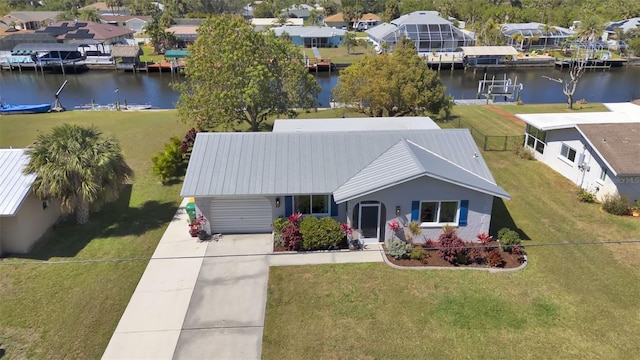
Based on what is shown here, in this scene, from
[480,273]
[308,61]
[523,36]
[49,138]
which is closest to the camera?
[480,273]

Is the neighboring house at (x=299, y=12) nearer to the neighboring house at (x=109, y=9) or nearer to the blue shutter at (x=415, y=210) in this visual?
the neighboring house at (x=109, y=9)

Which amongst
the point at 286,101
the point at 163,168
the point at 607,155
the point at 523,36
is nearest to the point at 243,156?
the point at 163,168

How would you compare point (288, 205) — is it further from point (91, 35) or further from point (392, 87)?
point (91, 35)

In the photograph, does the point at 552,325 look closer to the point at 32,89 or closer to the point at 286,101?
the point at 286,101

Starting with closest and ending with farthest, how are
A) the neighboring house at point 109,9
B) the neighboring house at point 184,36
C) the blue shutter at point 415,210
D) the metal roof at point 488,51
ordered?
the blue shutter at point 415,210
the metal roof at point 488,51
the neighboring house at point 184,36
the neighboring house at point 109,9

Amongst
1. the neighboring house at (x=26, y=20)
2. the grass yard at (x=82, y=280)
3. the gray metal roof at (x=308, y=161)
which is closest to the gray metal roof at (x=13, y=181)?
the grass yard at (x=82, y=280)

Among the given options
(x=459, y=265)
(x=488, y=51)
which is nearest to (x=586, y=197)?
(x=459, y=265)
